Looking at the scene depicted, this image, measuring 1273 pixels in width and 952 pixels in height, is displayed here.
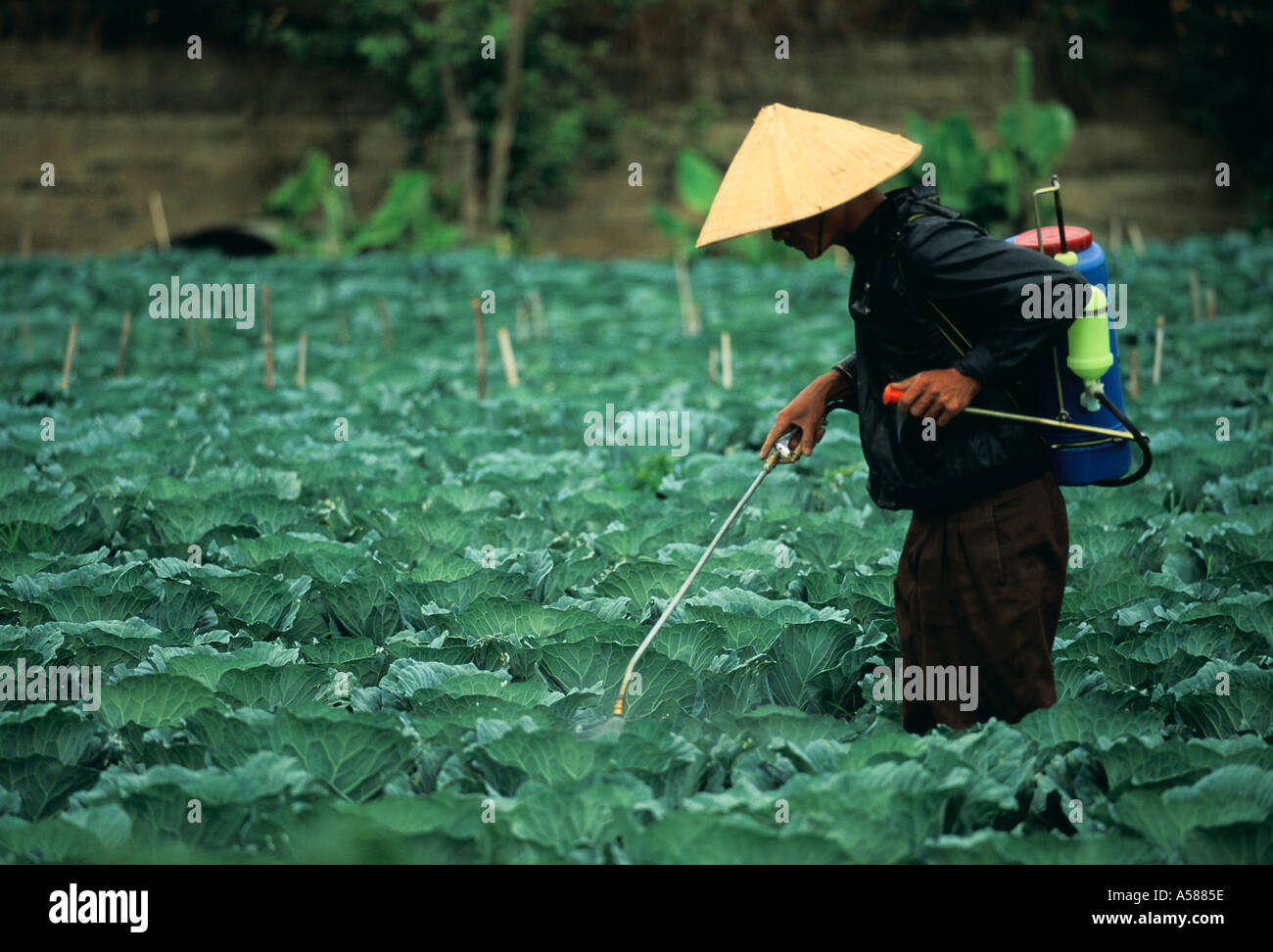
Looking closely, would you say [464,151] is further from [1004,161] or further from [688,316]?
[688,316]

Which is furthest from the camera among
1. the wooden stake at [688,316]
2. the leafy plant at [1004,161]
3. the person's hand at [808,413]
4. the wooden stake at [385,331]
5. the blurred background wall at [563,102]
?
the blurred background wall at [563,102]

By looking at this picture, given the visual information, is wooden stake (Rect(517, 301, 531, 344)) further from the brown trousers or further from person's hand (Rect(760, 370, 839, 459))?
the brown trousers

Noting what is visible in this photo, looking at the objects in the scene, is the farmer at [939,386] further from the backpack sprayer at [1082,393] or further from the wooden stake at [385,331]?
the wooden stake at [385,331]

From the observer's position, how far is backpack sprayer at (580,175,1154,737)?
2.80 m

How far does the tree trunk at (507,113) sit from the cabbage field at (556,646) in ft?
32.3

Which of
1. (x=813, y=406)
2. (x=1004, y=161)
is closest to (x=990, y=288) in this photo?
(x=813, y=406)

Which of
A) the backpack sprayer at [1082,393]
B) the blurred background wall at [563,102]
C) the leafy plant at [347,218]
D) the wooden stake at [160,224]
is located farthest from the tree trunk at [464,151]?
the backpack sprayer at [1082,393]

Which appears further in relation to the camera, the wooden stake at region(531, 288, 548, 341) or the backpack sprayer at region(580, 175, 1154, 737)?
the wooden stake at region(531, 288, 548, 341)

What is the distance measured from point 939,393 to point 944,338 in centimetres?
17

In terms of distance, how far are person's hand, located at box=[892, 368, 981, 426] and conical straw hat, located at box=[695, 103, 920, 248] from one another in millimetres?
414

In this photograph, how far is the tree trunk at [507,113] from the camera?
16.2m

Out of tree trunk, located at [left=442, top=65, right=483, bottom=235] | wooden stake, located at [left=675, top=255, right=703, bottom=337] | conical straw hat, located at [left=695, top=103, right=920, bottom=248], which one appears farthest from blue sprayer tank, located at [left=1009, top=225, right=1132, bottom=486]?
tree trunk, located at [left=442, top=65, right=483, bottom=235]

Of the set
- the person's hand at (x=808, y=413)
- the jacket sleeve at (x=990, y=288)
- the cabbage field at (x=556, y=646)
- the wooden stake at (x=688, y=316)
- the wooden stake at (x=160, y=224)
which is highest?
the wooden stake at (x=160, y=224)
